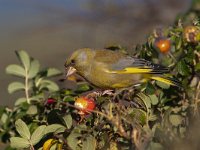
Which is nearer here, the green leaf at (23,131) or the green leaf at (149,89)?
the green leaf at (23,131)

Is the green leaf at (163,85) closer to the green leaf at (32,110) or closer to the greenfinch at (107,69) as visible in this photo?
the greenfinch at (107,69)

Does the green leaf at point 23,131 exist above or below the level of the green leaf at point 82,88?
below

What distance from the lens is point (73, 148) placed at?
2.13 meters

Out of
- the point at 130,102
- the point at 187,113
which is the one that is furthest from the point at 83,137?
the point at 187,113

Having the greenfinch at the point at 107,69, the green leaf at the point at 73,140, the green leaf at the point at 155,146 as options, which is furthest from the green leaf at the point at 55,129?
the greenfinch at the point at 107,69

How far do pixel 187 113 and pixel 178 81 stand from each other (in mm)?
344

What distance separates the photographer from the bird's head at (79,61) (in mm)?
3506

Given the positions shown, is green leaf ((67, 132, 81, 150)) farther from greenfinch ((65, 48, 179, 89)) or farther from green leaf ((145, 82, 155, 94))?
greenfinch ((65, 48, 179, 89))

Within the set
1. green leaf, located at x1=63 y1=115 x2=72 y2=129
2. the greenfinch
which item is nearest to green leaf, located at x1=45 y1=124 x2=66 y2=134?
green leaf, located at x1=63 y1=115 x2=72 y2=129

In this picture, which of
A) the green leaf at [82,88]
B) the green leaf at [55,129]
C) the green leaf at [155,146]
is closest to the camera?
the green leaf at [155,146]

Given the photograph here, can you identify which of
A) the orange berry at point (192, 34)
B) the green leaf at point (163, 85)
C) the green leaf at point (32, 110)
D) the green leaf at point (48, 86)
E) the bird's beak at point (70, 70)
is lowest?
the green leaf at point (32, 110)

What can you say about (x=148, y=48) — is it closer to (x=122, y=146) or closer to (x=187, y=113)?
(x=187, y=113)

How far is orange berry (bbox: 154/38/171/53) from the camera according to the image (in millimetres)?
3006

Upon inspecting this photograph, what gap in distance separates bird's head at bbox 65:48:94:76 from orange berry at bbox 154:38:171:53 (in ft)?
2.04
